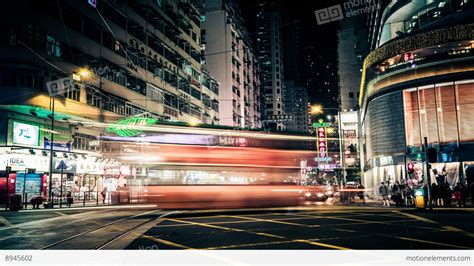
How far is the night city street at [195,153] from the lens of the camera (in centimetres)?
958

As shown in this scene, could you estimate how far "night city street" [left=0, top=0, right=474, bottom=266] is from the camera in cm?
958

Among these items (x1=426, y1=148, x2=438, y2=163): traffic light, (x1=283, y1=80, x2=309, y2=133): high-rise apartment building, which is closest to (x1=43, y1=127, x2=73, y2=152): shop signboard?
(x1=426, y1=148, x2=438, y2=163): traffic light

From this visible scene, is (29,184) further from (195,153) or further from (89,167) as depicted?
(195,153)

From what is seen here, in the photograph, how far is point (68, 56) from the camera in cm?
3334

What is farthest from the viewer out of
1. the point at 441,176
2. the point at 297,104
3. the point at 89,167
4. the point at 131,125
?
the point at 297,104

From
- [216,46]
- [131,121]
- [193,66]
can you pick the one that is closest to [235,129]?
[131,121]

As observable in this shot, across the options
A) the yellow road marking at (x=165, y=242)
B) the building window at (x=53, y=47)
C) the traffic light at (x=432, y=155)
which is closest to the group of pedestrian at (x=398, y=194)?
the traffic light at (x=432, y=155)

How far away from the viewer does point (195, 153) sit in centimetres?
1634

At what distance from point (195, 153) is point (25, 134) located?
19642mm

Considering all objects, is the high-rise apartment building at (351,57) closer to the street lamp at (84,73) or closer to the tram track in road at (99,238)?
the street lamp at (84,73)

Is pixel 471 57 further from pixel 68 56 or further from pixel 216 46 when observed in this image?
pixel 216 46

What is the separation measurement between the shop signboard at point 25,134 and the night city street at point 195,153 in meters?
0.13

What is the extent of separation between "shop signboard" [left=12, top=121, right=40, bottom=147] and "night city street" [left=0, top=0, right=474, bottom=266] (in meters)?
0.13

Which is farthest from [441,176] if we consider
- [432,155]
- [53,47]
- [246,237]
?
[53,47]
